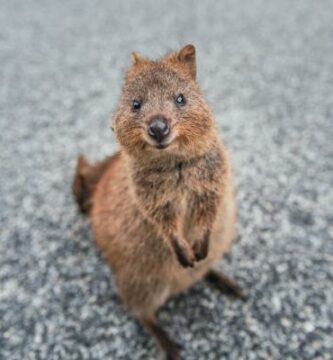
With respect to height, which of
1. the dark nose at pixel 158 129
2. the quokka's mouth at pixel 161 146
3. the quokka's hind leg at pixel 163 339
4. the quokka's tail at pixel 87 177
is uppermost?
the dark nose at pixel 158 129

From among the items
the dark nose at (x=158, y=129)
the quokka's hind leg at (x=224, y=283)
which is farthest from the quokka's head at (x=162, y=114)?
the quokka's hind leg at (x=224, y=283)

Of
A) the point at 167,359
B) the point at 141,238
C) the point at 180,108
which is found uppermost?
the point at 180,108

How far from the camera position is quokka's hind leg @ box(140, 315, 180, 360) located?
3.70 meters

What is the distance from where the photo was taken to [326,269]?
428cm

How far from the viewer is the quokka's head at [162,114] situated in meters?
2.97

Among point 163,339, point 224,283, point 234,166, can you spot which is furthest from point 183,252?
point 234,166

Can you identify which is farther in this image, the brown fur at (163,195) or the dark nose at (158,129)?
the brown fur at (163,195)

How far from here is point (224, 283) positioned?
4.19 m

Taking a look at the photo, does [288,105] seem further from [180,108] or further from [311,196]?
[180,108]

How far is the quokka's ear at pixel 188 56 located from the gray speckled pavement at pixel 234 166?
194 centimetres

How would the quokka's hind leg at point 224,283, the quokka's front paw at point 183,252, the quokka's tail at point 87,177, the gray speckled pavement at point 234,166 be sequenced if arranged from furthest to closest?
the quokka's tail at point 87,177, the quokka's hind leg at point 224,283, the gray speckled pavement at point 234,166, the quokka's front paw at point 183,252

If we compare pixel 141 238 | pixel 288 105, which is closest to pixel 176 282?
pixel 141 238

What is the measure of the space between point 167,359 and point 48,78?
548cm

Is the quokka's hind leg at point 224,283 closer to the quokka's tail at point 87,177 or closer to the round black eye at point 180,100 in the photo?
the quokka's tail at point 87,177
